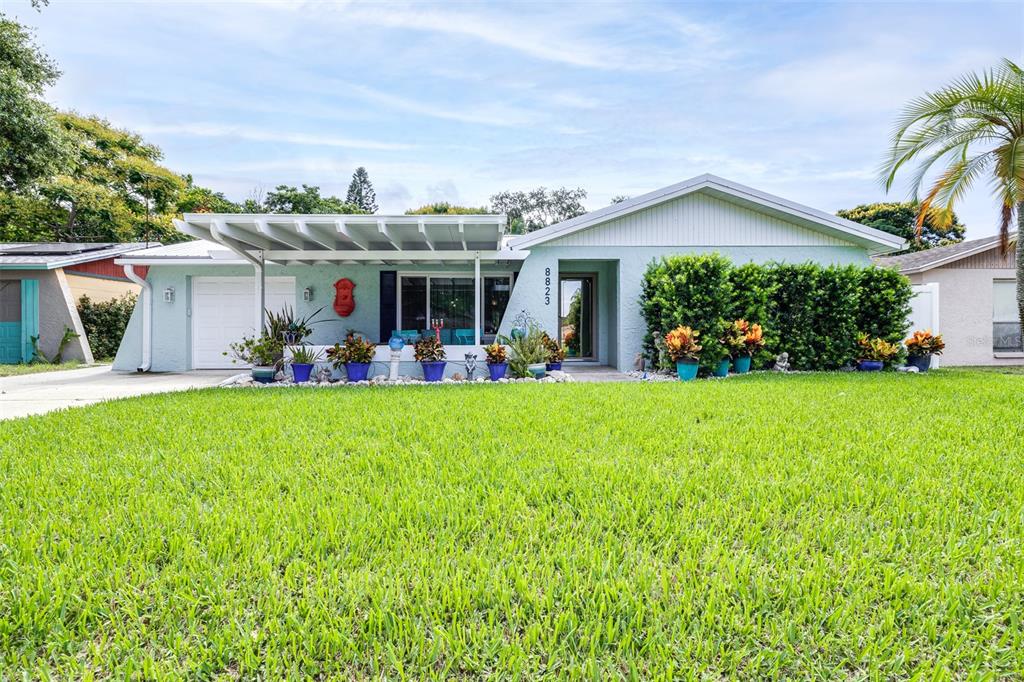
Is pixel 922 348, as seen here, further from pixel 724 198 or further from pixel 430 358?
pixel 430 358

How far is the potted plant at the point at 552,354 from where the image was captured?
396 inches

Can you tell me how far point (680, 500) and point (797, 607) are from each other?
1.07m

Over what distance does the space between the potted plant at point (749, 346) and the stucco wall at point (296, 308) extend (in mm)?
5725

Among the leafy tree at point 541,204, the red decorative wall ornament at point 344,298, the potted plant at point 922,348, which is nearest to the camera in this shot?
the potted plant at point 922,348

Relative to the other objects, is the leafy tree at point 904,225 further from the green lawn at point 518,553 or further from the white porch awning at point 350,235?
the green lawn at point 518,553

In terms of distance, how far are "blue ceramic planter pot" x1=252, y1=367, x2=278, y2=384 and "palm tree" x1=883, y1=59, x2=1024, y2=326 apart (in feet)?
41.3

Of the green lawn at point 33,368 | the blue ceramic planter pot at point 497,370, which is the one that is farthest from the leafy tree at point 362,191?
the blue ceramic planter pot at point 497,370

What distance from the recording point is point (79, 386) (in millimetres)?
9617

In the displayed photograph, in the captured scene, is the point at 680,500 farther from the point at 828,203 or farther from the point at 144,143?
the point at 828,203

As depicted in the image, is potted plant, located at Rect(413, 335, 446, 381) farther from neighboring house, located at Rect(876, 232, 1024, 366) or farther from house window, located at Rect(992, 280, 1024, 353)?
house window, located at Rect(992, 280, 1024, 353)

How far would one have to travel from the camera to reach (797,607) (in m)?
2.10

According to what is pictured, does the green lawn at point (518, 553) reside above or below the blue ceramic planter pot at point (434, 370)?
below

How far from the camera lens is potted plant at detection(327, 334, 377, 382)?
9.70 m

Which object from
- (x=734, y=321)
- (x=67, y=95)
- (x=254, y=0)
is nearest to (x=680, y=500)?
(x=734, y=321)
